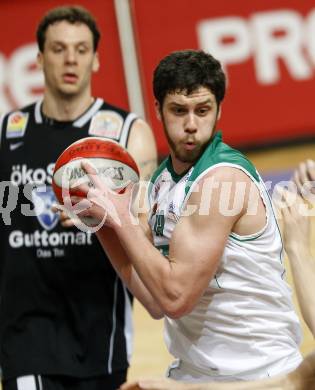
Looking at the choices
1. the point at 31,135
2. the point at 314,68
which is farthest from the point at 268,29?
the point at 31,135

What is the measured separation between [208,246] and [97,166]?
0.73 meters

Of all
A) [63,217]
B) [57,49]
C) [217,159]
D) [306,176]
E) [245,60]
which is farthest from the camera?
[245,60]

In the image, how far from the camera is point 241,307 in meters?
4.06

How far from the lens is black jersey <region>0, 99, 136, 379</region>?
5332 millimetres

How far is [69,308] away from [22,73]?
5.12 m

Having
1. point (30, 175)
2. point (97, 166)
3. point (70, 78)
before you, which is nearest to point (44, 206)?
point (30, 175)

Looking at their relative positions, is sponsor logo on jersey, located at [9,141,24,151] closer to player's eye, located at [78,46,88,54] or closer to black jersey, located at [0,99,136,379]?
black jersey, located at [0,99,136,379]

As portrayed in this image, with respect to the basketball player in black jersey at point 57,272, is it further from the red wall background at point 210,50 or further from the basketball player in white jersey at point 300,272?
the red wall background at point 210,50

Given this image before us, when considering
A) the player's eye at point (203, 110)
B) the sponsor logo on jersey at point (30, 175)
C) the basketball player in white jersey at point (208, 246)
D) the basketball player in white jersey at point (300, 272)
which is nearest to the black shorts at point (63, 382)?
the sponsor logo on jersey at point (30, 175)

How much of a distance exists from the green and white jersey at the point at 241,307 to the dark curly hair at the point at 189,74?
23 centimetres

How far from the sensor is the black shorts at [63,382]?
5223 millimetres

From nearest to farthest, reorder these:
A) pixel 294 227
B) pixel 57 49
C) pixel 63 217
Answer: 1. pixel 294 227
2. pixel 63 217
3. pixel 57 49

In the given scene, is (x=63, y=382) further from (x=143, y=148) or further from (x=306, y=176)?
(x=306, y=176)

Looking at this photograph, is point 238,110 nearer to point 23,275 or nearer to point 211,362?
point 23,275
